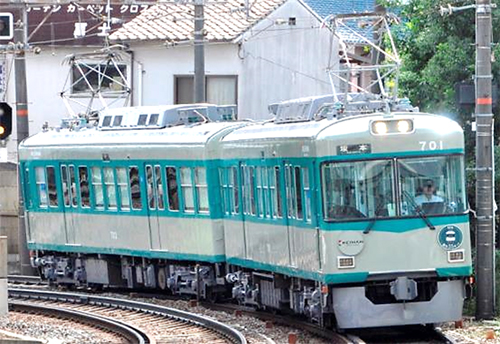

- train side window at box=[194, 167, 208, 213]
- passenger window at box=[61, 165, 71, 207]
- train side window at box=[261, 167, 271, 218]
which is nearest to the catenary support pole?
train side window at box=[261, 167, 271, 218]

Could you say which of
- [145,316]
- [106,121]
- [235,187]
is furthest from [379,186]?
[106,121]

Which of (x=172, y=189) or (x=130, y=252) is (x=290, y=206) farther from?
(x=130, y=252)

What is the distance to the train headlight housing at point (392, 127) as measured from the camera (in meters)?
17.9

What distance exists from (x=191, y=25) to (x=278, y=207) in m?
19.8

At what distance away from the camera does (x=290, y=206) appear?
19344mm

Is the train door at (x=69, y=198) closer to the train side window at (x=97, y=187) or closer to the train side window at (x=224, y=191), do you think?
the train side window at (x=97, y=187)

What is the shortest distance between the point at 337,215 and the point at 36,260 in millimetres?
13047

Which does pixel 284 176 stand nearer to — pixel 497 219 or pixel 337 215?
pixel 337 215

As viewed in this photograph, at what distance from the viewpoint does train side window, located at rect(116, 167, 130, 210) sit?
25.9m

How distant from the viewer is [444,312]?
18.0 m

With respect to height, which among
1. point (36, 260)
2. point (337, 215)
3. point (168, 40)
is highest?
point (168, 40)

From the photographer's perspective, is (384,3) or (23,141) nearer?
(384,3)

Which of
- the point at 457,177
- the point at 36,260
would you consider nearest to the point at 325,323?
the point at 457,177

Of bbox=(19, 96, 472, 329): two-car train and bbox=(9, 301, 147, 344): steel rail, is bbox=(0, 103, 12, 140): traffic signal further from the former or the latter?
bbox=(19, 96, 472, 329): two-car train
